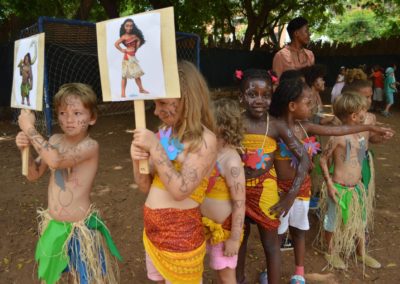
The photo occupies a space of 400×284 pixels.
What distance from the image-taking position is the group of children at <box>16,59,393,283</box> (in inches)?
67.8

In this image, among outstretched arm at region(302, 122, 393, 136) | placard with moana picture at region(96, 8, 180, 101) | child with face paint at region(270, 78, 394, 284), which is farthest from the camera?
outstretched arm at region(302, 122, 393, 136)

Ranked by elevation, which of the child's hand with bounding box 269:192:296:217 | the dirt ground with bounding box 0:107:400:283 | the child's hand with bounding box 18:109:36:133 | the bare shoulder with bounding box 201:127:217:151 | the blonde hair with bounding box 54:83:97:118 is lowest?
the dirt ground with bounding box 0:107:400:283

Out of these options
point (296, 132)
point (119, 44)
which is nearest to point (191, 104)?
point (119, 44)

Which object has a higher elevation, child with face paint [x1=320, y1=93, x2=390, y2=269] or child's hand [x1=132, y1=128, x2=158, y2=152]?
child's hand [x1=132, y1=128, x2=158, y2=152]

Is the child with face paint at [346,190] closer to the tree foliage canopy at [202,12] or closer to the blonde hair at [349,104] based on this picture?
the blonde hair at [349,104]

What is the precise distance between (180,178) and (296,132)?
1207mm

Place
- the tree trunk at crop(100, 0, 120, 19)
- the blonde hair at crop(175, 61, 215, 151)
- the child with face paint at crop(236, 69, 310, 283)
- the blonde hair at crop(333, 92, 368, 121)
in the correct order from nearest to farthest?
the blonde hair at crop(175, 61, 215, 151)
the child with face paint at crop(236, 69, 310, 283)
the blonde hair at crop(333, 92, 368, 121)
the tree trunk at crop(100, 0, 120, 19)

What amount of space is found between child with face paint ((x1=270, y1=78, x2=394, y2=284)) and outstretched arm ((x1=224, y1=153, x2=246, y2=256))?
1.75 ft

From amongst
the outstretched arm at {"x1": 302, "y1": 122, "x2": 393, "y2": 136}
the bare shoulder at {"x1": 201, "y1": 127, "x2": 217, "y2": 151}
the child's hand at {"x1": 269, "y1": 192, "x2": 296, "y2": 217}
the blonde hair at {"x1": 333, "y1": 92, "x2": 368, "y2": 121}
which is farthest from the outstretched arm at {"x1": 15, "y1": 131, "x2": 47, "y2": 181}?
the blonde hair at {"x1": 333, "y1": 92, "x2": 368, "y2": 121}

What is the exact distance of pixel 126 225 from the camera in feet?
12.1

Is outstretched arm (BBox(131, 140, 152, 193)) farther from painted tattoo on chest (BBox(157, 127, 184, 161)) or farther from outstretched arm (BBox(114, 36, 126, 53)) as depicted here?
outstretched arm (BBox(114, 36, 126, 53))

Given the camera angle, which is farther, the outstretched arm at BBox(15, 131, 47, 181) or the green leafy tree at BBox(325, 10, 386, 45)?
the green leafy tree at BBox(325, 10, 386, 45)

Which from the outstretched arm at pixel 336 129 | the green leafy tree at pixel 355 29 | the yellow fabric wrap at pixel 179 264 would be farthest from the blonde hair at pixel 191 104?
the green leafy tree at pixel 355 29

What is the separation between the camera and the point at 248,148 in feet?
7.55
